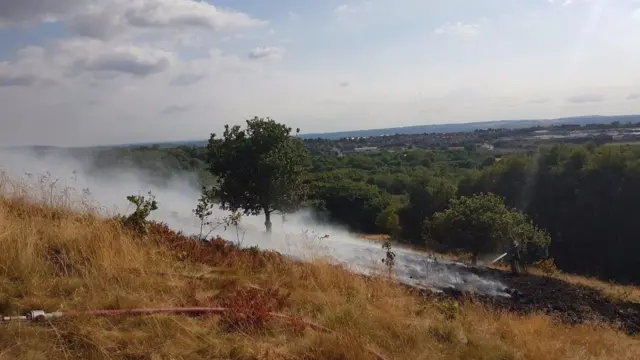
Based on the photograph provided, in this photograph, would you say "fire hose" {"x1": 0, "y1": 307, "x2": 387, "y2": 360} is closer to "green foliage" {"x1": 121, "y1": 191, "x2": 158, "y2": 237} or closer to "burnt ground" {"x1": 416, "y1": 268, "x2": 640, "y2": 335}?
"green foliage" {"x1": 121, "y1": 191, "x2": 158, "y2": 237}

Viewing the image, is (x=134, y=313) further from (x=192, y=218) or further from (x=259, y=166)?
(x=192, y=218)

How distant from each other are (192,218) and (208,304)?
1409 centimetres

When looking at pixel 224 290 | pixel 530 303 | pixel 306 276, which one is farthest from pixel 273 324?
pixel 530 303

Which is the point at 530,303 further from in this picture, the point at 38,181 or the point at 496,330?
the point at 38,181

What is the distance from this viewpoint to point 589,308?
9188 millimetres

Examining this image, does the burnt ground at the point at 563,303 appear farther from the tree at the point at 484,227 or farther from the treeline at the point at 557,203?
the treeline at the point at 557,203

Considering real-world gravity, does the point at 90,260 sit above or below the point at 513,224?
above

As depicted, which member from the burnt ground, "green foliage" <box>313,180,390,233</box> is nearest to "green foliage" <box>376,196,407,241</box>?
"green foliage" <box>313,180,390,233</box>

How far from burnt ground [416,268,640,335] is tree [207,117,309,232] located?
755cm

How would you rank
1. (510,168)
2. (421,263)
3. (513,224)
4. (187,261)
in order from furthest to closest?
(510,168)
(513,224)
(421,263)
(187,261)

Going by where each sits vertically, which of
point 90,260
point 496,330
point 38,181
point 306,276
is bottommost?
point 496,330

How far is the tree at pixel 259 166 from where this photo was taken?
16.8 meters

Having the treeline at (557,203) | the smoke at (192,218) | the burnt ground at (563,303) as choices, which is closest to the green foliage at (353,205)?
the treeline at (557,203)

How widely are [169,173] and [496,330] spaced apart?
28.4 metres
